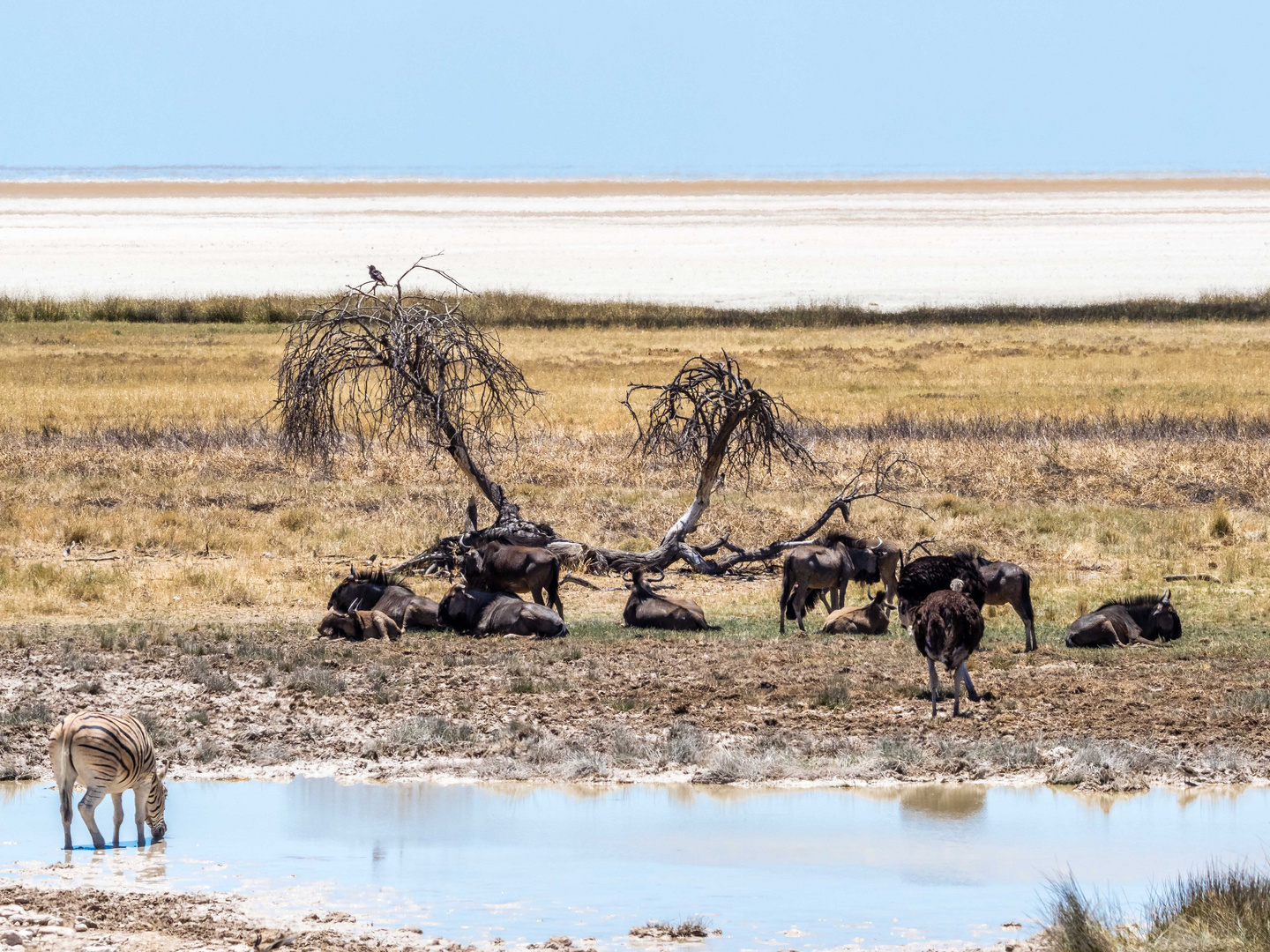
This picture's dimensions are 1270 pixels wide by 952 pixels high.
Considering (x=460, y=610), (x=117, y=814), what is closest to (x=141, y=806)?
(x=117, y=814)

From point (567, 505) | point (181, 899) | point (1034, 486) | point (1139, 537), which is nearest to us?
point (181, 899)

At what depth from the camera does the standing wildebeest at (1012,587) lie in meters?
15.5

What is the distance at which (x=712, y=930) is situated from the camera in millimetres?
8164

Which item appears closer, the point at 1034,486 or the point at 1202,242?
the point at 1034,486

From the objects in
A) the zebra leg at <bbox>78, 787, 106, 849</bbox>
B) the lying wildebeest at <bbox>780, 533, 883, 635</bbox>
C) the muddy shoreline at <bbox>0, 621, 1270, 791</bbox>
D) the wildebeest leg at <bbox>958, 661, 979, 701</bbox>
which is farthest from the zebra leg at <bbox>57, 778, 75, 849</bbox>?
the lying wildebeest at <bbox>780, 533, 883, 635</bbox>

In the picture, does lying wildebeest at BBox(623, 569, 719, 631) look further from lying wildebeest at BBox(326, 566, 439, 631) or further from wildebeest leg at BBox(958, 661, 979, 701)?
wildebeest leg at BBox(958, 661, 979, 701)

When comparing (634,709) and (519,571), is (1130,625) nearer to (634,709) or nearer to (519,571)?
(634,709)

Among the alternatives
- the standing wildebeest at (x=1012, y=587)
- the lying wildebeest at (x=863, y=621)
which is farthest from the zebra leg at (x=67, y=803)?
the lying wildebeest at (x=863, y=621)

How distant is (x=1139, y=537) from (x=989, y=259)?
258ft

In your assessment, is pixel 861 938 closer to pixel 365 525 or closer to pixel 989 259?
pixel 365 525

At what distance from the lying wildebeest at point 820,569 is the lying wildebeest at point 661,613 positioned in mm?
984

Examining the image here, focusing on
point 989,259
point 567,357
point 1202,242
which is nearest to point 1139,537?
point 567,357

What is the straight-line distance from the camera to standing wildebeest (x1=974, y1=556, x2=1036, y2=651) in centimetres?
1548

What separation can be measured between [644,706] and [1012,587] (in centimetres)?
443
